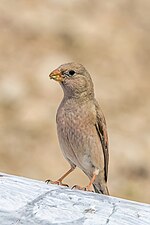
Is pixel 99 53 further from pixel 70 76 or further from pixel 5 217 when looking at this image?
pixel 5 217

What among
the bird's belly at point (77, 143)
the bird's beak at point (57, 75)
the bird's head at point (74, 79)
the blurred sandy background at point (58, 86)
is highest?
the blurred sandy background at point (58, 86)

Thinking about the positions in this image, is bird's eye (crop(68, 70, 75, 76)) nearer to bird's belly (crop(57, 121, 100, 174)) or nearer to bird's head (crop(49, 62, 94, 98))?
bird's head (crop(49, 62, 94, 98))

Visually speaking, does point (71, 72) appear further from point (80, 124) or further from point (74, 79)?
point (80, 124)

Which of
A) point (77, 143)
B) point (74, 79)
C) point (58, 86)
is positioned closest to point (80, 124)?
point (77, 143)

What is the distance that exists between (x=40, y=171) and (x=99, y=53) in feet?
13.9

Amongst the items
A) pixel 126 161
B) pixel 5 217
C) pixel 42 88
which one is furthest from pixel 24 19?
pixel 5 217

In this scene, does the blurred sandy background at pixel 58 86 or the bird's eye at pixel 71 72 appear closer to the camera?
the bird's eye at pixel 71 72

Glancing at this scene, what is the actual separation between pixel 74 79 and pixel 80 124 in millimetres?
355

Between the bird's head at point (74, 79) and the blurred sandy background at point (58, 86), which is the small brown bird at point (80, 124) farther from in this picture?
the blurred sandy background at point (58, 86)

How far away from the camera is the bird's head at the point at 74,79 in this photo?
6.21 meters

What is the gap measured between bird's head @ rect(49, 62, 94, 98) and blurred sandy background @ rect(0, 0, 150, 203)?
3533 millimetres

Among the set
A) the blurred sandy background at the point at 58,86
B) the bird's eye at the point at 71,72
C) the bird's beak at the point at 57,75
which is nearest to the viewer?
the bird's beak at the point at 57,75

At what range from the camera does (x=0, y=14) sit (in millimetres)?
14281

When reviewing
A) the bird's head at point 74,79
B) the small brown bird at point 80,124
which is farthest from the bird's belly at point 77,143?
the bird's head at point 74,79
